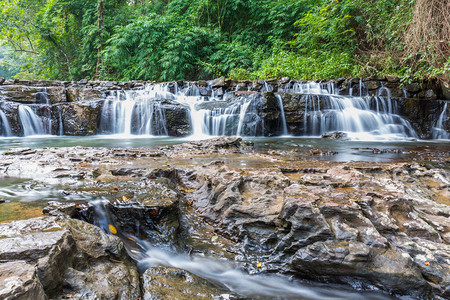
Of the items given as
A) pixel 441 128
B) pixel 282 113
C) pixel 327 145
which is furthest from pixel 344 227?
pixel 441 128

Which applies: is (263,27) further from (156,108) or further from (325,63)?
(156,108)

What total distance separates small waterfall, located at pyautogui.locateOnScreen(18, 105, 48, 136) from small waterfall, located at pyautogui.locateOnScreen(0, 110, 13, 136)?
0.45 meters

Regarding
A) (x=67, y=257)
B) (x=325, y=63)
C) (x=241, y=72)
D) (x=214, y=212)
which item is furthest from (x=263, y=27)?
(x=67, y=257)

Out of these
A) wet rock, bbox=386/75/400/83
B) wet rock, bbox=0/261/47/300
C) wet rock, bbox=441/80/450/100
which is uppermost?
wet rock, bbox=386/75/400/83

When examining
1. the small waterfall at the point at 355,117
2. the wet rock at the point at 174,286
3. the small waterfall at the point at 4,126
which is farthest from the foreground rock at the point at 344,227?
the small waterfall at the point at 4,126

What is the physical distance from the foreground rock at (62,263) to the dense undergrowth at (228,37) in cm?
879

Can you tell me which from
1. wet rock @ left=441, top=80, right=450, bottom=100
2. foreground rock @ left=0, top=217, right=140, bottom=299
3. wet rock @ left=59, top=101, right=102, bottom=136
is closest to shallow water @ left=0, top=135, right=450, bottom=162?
wet rock @ left=59, top=101, right=102, bottom=136

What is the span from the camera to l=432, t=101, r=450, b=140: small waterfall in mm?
9578

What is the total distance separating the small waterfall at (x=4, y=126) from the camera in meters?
9.70

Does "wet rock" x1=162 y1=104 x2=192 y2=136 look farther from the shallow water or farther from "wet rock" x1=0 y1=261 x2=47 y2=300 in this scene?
"wet rock" x1=0 y1=261 x2=47 y2=300

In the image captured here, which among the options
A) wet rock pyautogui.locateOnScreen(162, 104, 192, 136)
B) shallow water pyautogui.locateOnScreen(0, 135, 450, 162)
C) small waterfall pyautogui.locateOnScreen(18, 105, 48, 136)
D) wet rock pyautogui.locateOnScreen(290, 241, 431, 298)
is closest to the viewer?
wet rock pyautogui.locateOnScreen(290, 241, 431, 298)

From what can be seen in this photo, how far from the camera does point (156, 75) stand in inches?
672

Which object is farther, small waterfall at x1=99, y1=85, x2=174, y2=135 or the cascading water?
small waterfall at x1=99, y1=85, x2=174, y2=135

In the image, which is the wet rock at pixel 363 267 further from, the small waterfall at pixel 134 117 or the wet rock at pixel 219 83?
the wet rock at pixel 219 83
